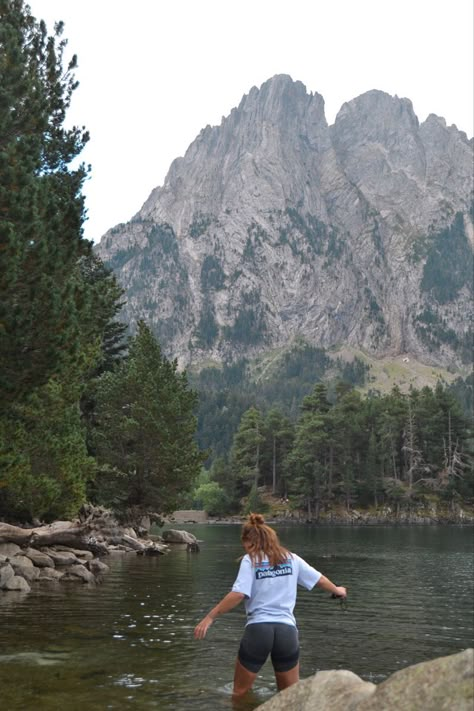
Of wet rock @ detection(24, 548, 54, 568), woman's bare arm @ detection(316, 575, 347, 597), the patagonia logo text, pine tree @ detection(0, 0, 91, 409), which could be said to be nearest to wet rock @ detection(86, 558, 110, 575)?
wet rock @ detection(24, 548, 54, 568)

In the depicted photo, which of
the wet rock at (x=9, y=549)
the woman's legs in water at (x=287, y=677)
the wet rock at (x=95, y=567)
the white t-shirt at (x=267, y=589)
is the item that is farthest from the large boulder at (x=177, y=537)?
the white t-shirt at (x=267, y=589)

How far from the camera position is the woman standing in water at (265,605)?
905 centimetres

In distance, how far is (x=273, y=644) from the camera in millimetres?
9078

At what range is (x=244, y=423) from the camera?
156 metres

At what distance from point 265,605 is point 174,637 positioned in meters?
9.07

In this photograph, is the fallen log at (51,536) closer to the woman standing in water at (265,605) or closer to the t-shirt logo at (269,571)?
the woman standing in water at (265,605)

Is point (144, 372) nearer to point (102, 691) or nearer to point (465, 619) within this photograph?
point (465, 619)

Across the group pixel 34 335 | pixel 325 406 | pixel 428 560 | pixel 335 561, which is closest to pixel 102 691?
pixel 34 335

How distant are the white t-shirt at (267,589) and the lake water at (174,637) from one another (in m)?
2.39

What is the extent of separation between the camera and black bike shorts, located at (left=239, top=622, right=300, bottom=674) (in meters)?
9.02

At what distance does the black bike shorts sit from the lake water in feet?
6.28

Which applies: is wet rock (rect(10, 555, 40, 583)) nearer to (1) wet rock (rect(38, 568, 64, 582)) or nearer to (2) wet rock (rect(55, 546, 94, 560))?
(1) wet rock (rect(38, 568, 64, 582))

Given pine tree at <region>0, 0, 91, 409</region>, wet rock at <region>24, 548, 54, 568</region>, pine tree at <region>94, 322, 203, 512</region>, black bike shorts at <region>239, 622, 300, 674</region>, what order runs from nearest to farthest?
black bike shorts at <region>239, 622, 300, 674</region> < pine tree at <region>0, 0, 91, 409</region> < wet rock at <region>24, 548, 54, 568</region> < pine tree at <region>94, 322, 203, 512</region>

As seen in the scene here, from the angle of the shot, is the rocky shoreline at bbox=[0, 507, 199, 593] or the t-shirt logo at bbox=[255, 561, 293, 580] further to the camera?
the rocky shoreline at bbox=[0, 507, 199, 593]
